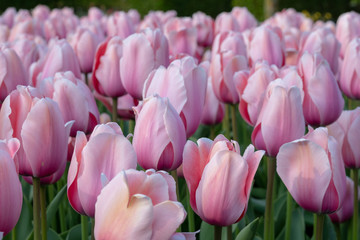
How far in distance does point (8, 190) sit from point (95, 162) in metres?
0.16

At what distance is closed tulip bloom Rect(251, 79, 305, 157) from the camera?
1.47m

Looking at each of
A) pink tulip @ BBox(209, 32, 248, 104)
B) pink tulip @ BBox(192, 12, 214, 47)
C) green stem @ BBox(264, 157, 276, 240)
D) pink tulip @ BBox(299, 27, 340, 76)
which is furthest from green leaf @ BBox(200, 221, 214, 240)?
pink tulip @ BBox(192, 12, 214, 47)

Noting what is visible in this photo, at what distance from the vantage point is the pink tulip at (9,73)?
1.93 m

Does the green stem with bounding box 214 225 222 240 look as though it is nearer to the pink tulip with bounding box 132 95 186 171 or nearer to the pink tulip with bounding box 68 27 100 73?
the pink tulip with bounding box 132 95 186 171

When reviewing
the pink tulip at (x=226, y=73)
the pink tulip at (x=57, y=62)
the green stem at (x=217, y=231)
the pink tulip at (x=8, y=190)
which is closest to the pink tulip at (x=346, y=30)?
the pink tulip at (x=226, y=73)

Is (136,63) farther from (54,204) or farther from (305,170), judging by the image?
(305,170)

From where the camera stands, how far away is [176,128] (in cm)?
132

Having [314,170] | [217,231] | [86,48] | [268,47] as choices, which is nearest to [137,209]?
[217,231]

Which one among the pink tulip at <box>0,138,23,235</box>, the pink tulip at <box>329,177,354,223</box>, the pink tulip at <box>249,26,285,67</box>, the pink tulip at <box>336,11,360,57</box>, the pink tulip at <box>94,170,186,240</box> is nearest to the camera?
the pink tulip at <box>94,170,186,240</box>

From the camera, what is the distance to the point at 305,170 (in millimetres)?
1255

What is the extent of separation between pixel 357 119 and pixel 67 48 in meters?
1.09

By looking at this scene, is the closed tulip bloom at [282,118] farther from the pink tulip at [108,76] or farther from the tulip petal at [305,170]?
the pink tulip at [108,76]

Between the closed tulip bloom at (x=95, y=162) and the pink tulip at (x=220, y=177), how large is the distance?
156 millimetres

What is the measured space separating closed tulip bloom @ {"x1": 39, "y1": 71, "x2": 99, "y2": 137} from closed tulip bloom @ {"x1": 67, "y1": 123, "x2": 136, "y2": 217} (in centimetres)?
48
